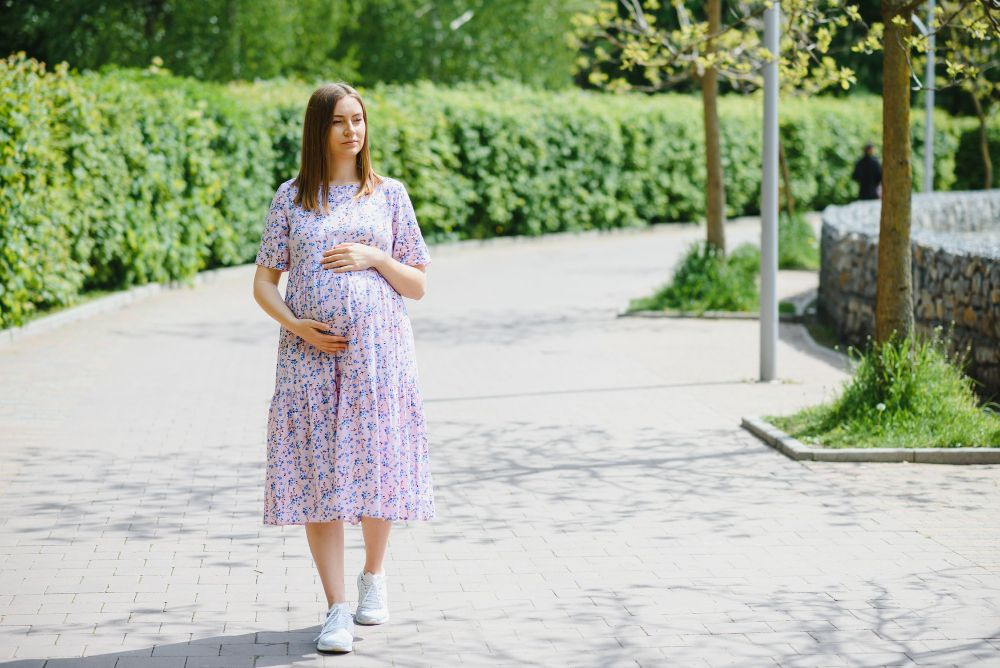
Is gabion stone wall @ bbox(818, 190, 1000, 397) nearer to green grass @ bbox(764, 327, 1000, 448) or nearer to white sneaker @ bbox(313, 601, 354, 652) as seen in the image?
green grass @ bbox(764, 327, 1000, 448)

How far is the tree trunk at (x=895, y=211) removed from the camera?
8891 mm

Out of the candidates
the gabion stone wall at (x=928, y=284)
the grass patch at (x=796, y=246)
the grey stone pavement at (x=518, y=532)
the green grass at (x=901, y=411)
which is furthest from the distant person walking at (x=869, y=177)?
the green grass at (x=901, y=411)

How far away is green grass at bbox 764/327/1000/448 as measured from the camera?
27.6 feet

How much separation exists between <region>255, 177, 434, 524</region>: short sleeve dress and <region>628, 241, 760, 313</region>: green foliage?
10.6 meters

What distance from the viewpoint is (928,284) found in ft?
37.0

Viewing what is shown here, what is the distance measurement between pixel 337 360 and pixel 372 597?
0.94 meters

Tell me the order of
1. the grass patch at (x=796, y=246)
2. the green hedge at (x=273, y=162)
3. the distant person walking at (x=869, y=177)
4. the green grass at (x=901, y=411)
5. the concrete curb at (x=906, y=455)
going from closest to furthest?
1. the concrete curb at (x=906, y=455)
2. the green grass at (x=901, y=411)
3. the green hedge at (x=273, y=162)
4. the grass patch at (x=796, y=246)
5. the distant person walking at (x=869, y=177)

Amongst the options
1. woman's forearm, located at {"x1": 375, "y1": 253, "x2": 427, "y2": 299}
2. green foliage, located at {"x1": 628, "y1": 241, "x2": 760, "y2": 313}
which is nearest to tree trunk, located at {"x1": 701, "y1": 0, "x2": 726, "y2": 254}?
green foliage, located at {"x1": 628, "y1": 241, "x2": 760, "y2": 313}

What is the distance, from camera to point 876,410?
343 inches

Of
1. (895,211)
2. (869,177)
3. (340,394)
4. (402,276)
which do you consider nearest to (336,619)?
(340,394)

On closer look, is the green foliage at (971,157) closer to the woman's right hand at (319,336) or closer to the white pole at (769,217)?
the white pole at (769,217)

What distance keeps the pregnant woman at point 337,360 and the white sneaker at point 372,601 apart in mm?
180

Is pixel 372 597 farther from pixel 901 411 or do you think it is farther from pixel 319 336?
pixel 901 411

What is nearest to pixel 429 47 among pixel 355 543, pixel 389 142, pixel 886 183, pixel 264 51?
pixel 264 51
